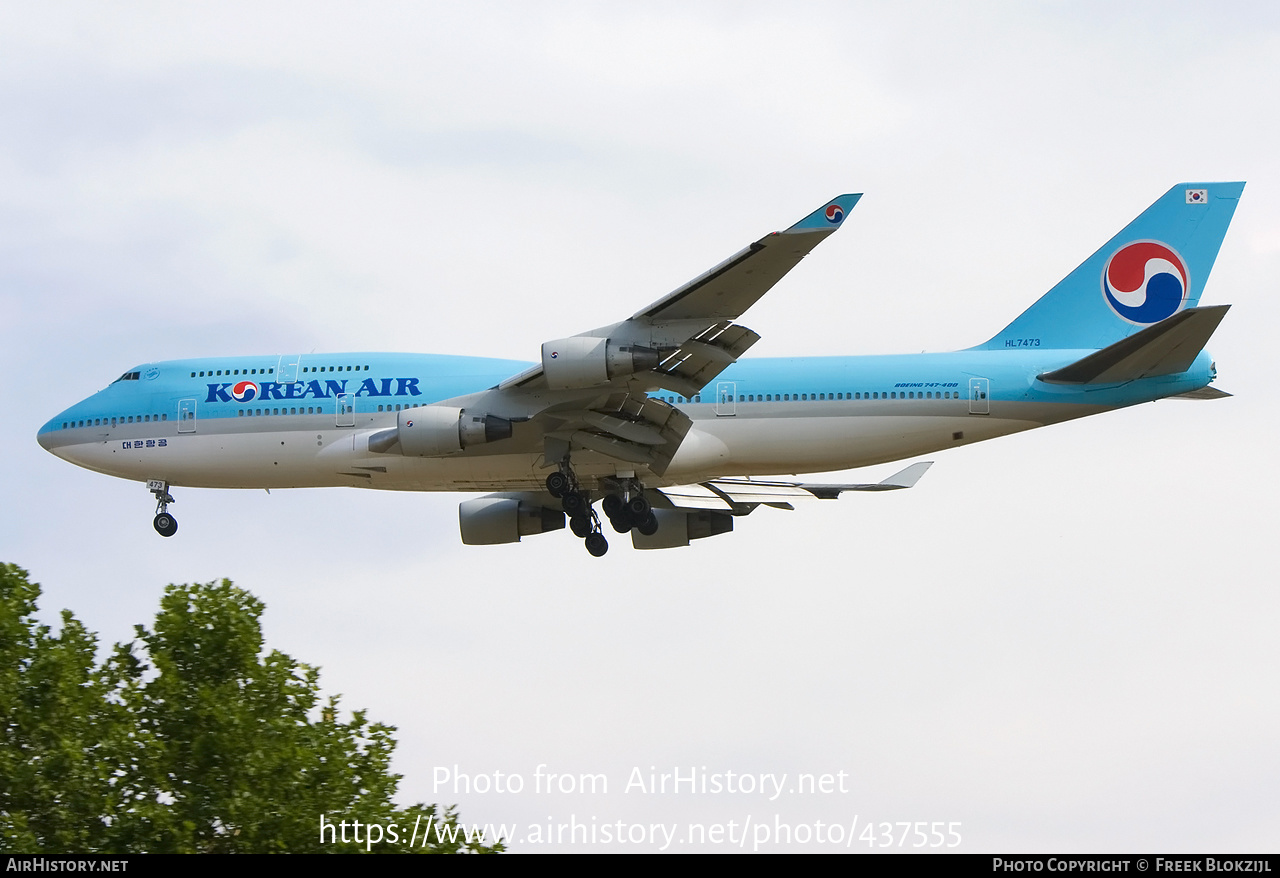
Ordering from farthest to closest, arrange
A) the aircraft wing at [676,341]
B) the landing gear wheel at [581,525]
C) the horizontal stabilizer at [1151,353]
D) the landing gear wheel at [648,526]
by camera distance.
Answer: the landing gear wheel at [648,526], the landing gear wheel at [581,525], the horizontal stabilizer at [1151,353], the aircraft wing at [676,341]

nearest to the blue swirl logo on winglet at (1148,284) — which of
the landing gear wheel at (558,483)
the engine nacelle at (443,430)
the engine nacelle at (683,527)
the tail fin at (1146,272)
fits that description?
the tail fin at (1146,272)

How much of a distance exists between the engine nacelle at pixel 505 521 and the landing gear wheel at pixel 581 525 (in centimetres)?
338

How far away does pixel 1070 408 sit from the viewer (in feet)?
103

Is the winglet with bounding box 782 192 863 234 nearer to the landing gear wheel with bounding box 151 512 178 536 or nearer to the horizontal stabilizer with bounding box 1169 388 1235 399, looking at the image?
the horizontal stabilizer with bounding box 1169 388 1235 399

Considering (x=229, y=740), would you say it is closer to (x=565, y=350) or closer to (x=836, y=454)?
(x=565, y=350)

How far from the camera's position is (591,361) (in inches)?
1085

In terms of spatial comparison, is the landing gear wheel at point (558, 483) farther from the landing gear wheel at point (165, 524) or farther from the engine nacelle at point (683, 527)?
the landing gear wheel at point (165, 524)

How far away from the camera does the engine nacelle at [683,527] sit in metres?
35.8

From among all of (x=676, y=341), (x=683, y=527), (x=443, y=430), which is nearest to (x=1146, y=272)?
(x=683, y=527)

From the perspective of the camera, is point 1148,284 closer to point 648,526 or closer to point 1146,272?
point 1146,272

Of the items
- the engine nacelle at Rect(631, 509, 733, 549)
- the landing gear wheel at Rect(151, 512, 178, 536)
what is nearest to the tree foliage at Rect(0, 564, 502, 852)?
the landing gear wheel at Rect(151, 512, 178, 536)
